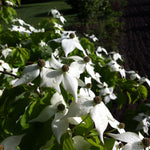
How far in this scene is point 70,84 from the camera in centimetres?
66

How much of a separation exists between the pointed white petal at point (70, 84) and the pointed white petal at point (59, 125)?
9 centimetres

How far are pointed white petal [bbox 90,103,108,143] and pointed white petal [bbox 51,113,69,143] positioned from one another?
0.32 feet

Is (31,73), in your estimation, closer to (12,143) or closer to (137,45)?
(12,143)

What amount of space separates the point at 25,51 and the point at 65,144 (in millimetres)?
806

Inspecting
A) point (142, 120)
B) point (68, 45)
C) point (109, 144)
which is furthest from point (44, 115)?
point (142, 120)

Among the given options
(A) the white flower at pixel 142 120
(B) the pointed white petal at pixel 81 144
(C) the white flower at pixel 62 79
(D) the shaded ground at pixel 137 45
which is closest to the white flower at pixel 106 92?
(A) the white flower at pixel 142 120

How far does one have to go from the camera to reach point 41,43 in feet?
4.91

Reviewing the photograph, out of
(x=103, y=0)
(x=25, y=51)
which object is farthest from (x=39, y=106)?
(x=103, y=0)

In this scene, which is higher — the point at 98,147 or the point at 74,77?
the point at 74,77

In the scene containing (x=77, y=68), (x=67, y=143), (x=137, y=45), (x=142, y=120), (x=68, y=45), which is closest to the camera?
(x=67, y=143)

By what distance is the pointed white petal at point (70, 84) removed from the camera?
0.64 meters

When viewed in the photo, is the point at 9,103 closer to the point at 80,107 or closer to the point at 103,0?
the point at 80,107

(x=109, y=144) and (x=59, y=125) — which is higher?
(x=59, y=125)

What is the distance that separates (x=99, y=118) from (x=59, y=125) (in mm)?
134
